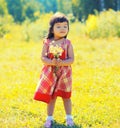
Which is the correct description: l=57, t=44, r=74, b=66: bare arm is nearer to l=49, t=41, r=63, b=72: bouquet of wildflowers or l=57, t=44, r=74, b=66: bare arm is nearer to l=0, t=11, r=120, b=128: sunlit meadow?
l=49, t=41, r=63, b=72: bouquet of wildflowers

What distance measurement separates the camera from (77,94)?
7801 mm

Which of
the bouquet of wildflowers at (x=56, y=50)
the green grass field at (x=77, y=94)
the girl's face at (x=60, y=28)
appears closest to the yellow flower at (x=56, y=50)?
the bouquet of wildflowers at (x=56, y=50)

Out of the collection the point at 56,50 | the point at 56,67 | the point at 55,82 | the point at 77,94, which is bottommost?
the point at 77,94

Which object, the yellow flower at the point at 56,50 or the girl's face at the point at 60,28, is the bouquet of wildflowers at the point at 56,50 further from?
the girl's face at the point at 60,28

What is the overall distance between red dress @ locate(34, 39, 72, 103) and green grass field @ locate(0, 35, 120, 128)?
496 mm

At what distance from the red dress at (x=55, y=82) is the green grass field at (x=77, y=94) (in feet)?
1.63

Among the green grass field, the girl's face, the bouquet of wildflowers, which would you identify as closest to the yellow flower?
the bouquet of wildflowers

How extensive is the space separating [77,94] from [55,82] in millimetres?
2248

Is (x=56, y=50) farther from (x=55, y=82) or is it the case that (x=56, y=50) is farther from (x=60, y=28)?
(x=55, y=82)

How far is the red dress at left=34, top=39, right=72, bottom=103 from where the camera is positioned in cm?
557

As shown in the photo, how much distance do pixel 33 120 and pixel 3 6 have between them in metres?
49.6

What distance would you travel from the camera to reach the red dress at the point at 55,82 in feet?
18.3

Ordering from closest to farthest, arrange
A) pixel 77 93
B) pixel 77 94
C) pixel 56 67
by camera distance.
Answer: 1. pixel 56 67
2. pixel 77 94
3. pixel 77 93

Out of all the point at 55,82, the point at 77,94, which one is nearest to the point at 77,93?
the point at 77,94
